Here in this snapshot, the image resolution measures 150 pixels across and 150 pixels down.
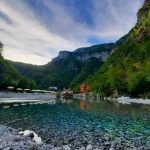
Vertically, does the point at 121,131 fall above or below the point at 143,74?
below

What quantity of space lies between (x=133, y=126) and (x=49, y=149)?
95.2 feet

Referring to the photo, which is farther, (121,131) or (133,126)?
(133,126)

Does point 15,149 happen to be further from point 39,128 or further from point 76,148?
point 39,128

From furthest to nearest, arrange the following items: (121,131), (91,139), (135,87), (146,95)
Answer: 1. (135,87)
2. (146,95)
3. (121,131)
4. (91,139)

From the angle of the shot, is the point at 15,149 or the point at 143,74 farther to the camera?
the point at 143,74

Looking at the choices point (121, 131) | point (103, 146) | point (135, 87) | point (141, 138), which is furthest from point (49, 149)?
point (135, 87)

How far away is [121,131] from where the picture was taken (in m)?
51.4

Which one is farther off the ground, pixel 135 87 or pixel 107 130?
pixel 135 87

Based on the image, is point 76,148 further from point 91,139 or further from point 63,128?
point 63,128

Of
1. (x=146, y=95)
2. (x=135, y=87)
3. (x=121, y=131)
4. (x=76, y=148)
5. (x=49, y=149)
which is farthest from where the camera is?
(x=135, y=87)

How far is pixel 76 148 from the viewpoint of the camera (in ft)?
121

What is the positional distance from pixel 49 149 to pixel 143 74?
6538 inches

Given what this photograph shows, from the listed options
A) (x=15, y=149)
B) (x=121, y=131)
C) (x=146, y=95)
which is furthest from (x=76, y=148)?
(x=146, y=95)

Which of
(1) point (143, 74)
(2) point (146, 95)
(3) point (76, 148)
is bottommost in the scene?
(3) point (76, 148)
